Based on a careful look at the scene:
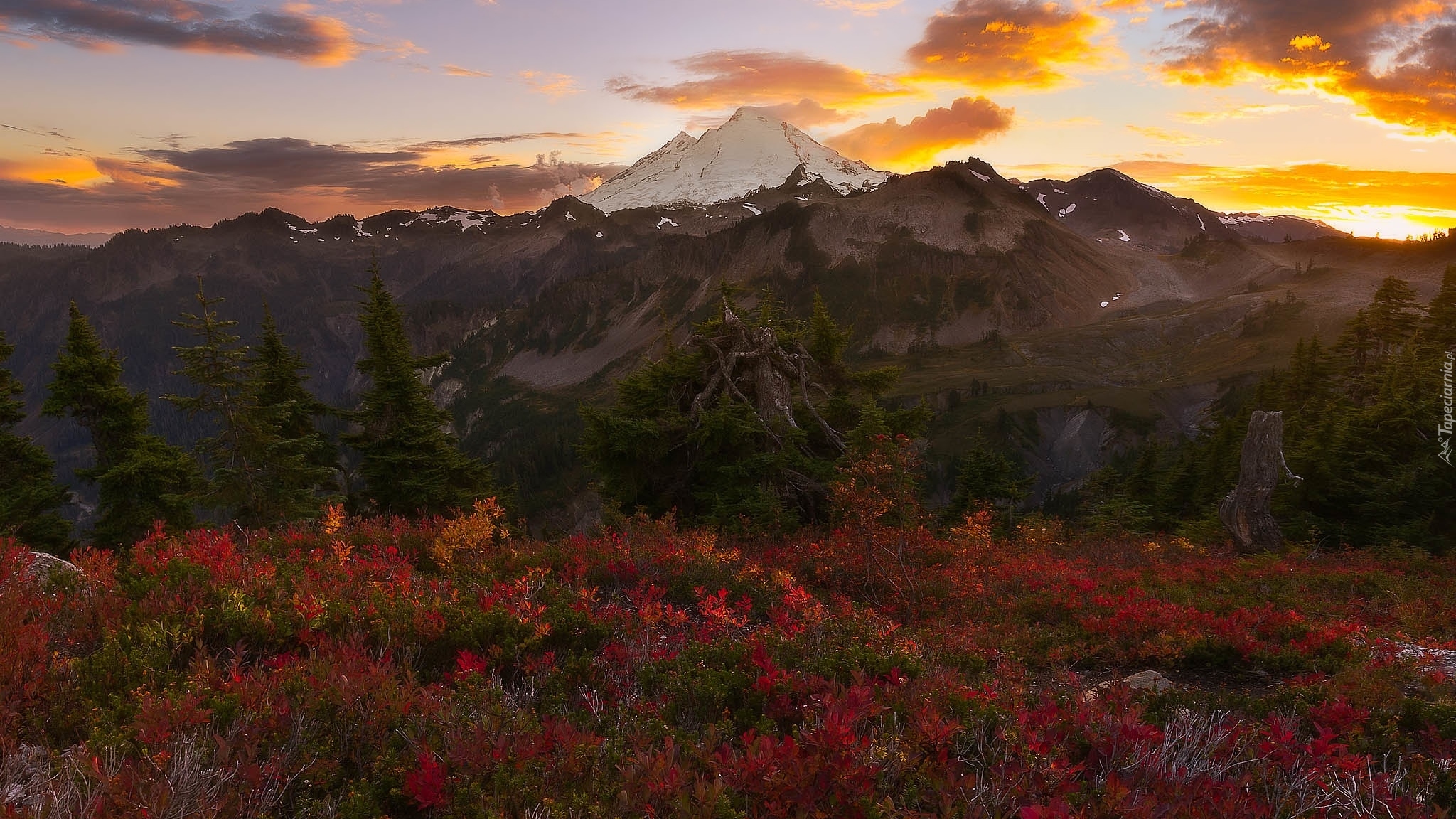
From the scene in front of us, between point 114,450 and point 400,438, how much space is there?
11.1 metres

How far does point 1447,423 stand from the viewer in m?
21.9

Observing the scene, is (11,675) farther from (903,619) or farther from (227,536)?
(903,619)

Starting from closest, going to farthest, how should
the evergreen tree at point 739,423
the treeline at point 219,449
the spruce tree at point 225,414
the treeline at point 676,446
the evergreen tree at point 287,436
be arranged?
the evergreen tree at point 739,423 → the treeline at point 676,446 → the spruce tree at point 225,414 → the treeline at point 219,449 → the evergreen tree at point 287,436

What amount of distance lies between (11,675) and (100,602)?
156 centimetres

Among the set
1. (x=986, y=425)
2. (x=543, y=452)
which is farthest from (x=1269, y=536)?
(x=543, y=452)

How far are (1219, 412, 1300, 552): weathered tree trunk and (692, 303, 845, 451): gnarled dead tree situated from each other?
1068cm

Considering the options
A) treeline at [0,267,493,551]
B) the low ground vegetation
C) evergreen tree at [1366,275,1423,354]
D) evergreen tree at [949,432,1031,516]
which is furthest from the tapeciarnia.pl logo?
treeline at [0,267,493,551]

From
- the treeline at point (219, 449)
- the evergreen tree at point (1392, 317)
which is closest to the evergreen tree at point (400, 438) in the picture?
the treeline at point (219, 449)

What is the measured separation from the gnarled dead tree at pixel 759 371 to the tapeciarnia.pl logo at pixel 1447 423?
1809 centimetres

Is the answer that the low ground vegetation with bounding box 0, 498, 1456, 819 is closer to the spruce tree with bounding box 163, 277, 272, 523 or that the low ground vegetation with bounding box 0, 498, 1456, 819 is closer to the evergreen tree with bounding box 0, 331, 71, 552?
the spruce tree with bounding box 163, 277, 272, 523

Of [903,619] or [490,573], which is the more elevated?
[490,573]

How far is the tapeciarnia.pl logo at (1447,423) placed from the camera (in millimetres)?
20719

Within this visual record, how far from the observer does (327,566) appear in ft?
24.2

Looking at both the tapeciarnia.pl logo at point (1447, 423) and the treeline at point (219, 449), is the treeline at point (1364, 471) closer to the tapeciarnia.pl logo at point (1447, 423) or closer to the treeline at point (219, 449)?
the tapeciarnia.pl logo at point (1447, 423)
